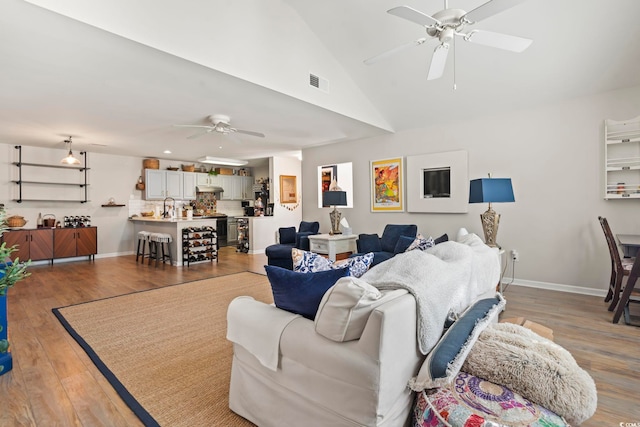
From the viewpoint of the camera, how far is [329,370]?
51.8 inches

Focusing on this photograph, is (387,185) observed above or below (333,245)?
above

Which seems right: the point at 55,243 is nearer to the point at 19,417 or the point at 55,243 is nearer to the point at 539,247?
the point at 19,417

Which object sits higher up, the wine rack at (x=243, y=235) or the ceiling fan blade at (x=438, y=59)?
the ceiling fan blade at (x=438, y=59)

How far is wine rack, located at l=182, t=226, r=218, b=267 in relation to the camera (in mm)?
6227

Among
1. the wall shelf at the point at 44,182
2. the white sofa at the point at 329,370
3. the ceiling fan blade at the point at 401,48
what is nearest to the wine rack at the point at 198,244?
the wall shelf at the point at 44,182

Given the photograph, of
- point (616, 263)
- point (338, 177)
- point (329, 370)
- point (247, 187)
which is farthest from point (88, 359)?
point (247, 187)

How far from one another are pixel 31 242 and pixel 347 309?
7457 millimetres

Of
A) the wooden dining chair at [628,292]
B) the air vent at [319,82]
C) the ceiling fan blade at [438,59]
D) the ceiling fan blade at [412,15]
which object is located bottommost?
the wooden dining chair at [628,292]

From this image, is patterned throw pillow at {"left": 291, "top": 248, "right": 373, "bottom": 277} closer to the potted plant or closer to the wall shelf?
the potted plant

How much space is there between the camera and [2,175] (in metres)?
6.35

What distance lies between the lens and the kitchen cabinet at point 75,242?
21.2 ft

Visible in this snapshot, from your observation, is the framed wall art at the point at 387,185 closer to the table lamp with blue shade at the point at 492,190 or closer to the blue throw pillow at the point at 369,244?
the blue throw pillow at the point at 369,244

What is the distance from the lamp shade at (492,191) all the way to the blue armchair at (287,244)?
2744 millimetres

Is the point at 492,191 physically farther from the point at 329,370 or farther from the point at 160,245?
the point at 160,245
